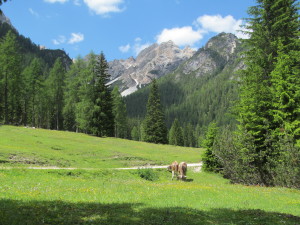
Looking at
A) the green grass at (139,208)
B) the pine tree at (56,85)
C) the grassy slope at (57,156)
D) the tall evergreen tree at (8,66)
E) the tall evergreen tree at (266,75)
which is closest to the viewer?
the green grass at (139,208)

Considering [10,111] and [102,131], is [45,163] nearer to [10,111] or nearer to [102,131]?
[102,131]

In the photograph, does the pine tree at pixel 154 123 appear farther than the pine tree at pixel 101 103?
Yes

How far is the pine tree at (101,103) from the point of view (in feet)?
193

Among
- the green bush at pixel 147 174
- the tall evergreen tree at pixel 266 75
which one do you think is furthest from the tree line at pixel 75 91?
the tall evergreen tree at pixel 266 75

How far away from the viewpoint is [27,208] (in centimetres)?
922

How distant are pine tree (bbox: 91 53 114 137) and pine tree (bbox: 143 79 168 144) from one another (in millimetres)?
13942

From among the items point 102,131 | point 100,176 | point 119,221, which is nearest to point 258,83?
point 100,176

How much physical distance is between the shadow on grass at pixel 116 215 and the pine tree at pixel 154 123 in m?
60.1

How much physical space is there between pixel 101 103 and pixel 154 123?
18.5 meters

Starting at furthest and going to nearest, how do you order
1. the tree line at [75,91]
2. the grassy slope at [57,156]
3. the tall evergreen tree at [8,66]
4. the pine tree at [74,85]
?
the pine tree at [74,85] → the tree line at [75,91] → the tall evergreen tree at [8,66] → the grassy slope at [57,156]

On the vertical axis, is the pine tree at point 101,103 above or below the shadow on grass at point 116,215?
above

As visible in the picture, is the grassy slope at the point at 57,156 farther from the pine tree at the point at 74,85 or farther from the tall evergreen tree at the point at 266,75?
the pine tree at the point at 74,85

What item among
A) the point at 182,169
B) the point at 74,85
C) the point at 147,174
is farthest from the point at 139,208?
the point at 74,85

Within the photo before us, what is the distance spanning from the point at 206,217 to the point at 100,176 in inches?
603
